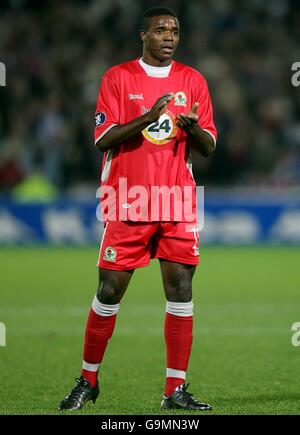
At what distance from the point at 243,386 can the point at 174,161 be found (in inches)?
65.5

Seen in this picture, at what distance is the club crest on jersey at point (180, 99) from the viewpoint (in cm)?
546

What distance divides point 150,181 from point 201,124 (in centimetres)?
46

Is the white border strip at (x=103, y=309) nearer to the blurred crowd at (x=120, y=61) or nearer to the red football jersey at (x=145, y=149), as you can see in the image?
the red football jersey at (x=145, y=149)

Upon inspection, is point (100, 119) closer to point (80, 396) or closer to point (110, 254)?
point (110, 254)

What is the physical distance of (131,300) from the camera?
1059 centimetres

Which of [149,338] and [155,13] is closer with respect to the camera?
[155,13]

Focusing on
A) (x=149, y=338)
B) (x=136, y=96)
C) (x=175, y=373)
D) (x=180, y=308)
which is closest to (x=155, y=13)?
(x=136, y=96)

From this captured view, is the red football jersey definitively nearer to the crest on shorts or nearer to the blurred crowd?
the crest on shorts

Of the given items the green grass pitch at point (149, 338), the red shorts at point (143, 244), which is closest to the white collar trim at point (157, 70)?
the red shorts at point (143, 244)

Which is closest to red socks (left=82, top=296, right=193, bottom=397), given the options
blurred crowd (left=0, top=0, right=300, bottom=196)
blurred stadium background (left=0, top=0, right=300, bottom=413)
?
blurred stadium background (left=0, top=0, right=300, bottom=413)

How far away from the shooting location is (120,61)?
18484mm

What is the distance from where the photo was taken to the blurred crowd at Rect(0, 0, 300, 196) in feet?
55.7

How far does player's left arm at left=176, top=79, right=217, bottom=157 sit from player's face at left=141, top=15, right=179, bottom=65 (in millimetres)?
323
